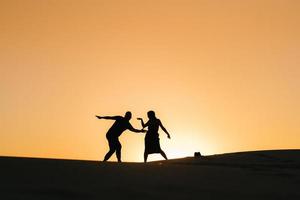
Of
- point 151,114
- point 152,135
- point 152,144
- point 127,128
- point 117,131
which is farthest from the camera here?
point 152,144

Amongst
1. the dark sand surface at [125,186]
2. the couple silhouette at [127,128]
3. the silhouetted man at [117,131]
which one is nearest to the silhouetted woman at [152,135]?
the couple silhouette at [127,128]

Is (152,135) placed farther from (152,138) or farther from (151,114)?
(151,114)

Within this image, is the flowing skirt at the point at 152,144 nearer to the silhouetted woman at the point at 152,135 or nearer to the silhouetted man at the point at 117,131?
the silhouetted woman at the point at 152,135

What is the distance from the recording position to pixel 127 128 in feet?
45.0

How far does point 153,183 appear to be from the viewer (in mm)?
4168

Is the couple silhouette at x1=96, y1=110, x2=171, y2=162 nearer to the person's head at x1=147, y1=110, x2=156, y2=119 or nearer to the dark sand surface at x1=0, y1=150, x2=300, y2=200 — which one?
the person's head at x1=147, y1=110, x2=156, y2=119

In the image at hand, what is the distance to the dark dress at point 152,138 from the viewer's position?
14.1 metres

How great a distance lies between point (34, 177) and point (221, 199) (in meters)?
1.80

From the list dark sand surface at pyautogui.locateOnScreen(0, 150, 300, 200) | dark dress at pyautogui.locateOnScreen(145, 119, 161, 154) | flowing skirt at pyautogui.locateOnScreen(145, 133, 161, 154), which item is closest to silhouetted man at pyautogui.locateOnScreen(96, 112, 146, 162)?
dark dress at pyautogui.locateOnScreen(145, 119, 161, 154)

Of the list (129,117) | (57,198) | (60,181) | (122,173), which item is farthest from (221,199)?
(129,117)

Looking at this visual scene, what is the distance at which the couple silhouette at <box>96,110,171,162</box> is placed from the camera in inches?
531

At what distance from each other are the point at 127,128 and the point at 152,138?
101cm

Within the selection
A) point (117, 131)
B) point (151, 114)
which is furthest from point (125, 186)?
point (151, 114)

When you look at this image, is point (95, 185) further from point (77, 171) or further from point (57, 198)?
point (77, 171)
